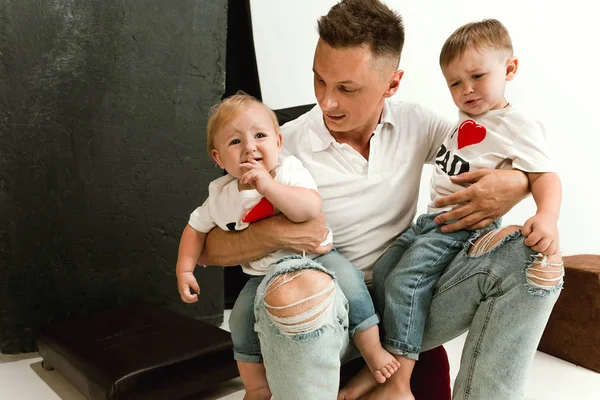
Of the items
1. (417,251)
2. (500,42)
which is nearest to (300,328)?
(417,251)

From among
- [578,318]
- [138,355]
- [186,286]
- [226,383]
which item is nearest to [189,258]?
[186,286]

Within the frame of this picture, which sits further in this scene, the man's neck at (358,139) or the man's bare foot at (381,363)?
the man's neck at (358,139)

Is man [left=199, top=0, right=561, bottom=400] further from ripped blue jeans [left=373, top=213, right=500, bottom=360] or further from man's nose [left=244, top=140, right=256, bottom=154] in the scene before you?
man's nose [left=244, top=140, right=256, bottom=154]

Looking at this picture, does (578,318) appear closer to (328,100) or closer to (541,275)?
(541,275)

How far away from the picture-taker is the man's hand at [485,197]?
1532 mm

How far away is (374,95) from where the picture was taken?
5.34 feet

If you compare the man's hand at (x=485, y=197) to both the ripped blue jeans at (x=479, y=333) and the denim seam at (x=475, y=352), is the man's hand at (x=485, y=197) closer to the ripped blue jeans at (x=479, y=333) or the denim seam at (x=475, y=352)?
the ripped blue jeans at (x=479, y=333)

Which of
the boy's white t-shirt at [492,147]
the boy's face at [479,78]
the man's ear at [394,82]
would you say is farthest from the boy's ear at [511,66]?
the man's ear at [394,82]

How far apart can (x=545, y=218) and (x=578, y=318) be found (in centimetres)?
204

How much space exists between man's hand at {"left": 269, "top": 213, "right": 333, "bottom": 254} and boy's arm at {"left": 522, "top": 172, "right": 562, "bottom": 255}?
503mm

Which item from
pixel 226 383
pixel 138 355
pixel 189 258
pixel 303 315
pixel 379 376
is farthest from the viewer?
pixel 226 383

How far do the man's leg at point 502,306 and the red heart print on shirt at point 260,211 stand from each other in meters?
0.52

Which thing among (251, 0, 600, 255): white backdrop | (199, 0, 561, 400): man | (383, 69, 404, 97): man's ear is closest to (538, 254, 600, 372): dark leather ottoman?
(251, 0, 600, 255): white backdrop

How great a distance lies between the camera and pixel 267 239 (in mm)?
1578
